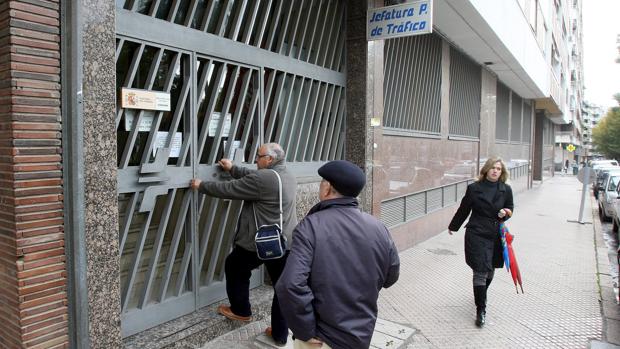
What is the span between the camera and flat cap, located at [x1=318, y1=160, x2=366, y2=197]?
237 cm

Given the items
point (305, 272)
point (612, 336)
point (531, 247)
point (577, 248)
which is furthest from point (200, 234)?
point (577, 248)

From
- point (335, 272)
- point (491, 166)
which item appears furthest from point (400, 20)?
point (335, 272)

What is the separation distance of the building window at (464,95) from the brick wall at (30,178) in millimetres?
9326

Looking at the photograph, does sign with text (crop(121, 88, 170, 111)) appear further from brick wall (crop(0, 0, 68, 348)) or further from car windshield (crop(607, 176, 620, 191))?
car windshield (crop(607, 176, 620, 191))

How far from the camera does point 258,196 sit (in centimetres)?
376

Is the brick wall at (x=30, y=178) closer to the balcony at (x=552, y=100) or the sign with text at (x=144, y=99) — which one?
the sign with text at (x=144, y=99)

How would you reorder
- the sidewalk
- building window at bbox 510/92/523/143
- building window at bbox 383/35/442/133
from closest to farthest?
the sidewalk < building window at bbox 383/35/442/133 < building window at bbox 510/92/523/143

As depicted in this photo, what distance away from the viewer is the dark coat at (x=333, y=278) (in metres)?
2.22

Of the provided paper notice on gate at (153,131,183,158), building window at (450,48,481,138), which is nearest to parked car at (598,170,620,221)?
building window at (450,48,481,138)

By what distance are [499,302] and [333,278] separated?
13.8ft

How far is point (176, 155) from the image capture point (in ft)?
13.1

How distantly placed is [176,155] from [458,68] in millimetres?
8898

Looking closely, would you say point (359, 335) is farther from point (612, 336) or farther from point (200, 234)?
point (612, 336)

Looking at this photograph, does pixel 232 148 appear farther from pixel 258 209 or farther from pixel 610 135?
pixel 610 135
